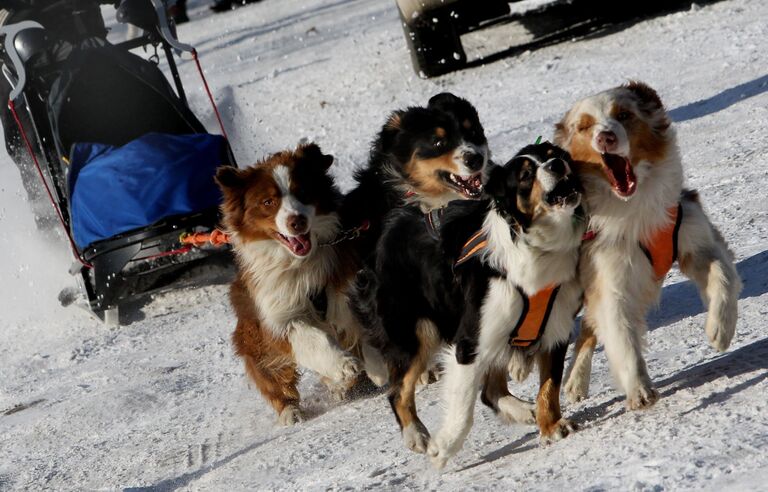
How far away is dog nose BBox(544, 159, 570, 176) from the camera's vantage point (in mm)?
4191

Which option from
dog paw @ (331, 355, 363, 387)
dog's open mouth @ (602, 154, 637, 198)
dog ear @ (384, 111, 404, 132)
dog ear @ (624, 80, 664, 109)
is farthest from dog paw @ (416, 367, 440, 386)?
dog ear @ (624, 80, 664, 109)

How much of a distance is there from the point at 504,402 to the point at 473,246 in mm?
808

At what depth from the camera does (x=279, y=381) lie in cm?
614

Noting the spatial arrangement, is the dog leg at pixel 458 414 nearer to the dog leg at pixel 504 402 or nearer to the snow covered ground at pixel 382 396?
the snow covered ground at pixel 382 396

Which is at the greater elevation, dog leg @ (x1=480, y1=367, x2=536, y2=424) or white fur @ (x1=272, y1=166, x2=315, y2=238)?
white fur @ (x1=272, y1=166, x2=315, y2=238)

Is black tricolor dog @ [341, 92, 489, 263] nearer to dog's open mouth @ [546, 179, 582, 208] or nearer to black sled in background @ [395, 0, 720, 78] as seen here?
dog's open mouth @ [546, 179, 582, 208]

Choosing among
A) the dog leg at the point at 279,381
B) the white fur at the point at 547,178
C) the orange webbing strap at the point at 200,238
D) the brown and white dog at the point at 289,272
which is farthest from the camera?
the orange webbing strap at the point at 200,238

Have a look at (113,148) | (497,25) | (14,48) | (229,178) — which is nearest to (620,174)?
(229,178)

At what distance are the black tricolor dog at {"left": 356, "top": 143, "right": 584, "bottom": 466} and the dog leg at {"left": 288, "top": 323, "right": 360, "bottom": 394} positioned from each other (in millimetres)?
804

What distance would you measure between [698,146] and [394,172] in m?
3.40

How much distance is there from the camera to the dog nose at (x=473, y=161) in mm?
5750

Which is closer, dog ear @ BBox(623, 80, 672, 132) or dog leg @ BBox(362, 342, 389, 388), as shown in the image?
dog ear @ BBox(623, 80, 672, 132)

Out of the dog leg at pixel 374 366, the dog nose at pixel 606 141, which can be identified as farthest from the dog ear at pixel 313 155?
the dog nose at pixel 606 141

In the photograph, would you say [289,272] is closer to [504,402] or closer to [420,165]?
[420,165]
